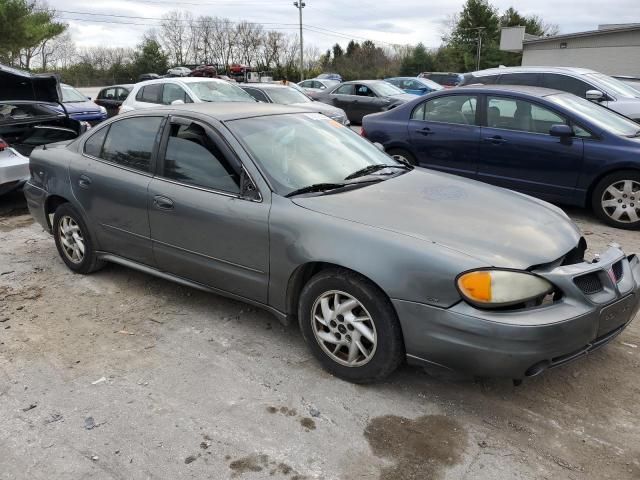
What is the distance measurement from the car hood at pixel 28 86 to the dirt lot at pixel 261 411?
5.55m

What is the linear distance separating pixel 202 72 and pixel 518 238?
1438 inches

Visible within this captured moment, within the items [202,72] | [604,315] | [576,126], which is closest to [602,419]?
[604,315]

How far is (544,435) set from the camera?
8.84 feet

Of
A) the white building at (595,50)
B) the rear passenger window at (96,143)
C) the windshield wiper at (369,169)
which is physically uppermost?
the white building at (595,50)

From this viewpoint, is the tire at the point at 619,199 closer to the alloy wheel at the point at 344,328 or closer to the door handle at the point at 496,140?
the door handle at the point at 496,140

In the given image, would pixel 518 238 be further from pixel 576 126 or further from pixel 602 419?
pixel 576 126

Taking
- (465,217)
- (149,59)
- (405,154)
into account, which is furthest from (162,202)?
(149,59)

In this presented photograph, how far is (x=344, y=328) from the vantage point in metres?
3.04

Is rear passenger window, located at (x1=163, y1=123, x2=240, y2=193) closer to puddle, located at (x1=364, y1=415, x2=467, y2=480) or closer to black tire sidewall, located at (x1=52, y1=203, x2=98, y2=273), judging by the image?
black tire sidewall, located at (x1=52, y1=203, x2=98, y2=273)

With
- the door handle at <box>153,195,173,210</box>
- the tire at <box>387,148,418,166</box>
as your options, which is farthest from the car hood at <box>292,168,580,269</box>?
the tire at <box>387,148,418,166</box>

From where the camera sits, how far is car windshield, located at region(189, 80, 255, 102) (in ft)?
35.6

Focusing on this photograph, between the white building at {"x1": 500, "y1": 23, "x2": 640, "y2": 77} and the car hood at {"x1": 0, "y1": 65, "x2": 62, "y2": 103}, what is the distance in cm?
2916

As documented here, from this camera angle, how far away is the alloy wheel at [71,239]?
182 inches

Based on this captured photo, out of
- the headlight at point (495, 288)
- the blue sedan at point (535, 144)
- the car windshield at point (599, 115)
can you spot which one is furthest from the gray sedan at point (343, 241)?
the car windshield at point (599, 115)
